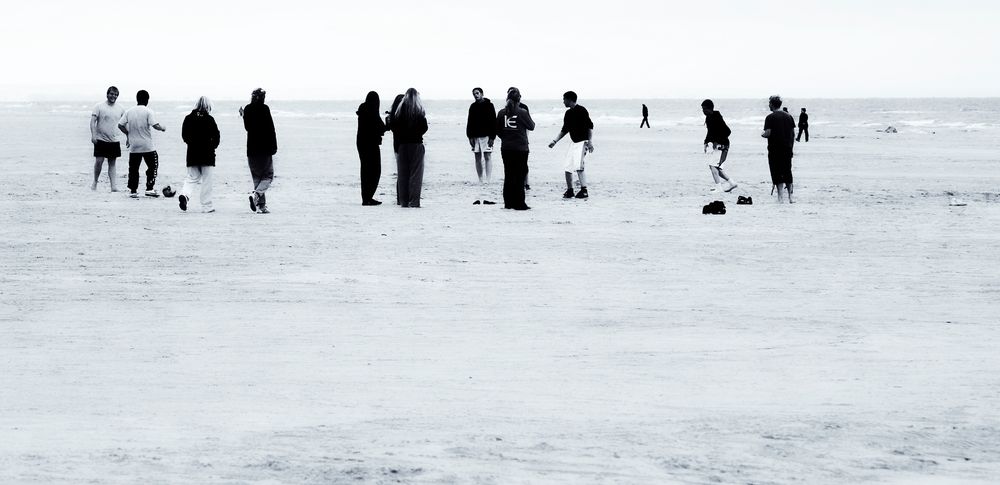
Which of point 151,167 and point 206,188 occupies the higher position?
point 151,167

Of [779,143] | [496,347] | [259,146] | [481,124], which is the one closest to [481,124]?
[481,124]

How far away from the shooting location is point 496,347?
693 centimetres

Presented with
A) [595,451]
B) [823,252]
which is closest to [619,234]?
[823,252]

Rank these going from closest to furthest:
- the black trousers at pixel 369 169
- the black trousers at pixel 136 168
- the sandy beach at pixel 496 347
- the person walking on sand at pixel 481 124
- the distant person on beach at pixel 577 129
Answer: the sandy beach at pixel 496 347 < the black trousers at pixel 369 169 < the black trousers at pixel 136 168 < the distant person on beach at pixel 577 129 < the person walking on sand at pixel 481 124

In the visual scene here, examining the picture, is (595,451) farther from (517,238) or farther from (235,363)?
(517,238)

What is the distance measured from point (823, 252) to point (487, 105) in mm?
8644

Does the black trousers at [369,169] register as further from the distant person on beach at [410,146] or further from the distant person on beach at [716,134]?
the distant person on beach at [716,134]

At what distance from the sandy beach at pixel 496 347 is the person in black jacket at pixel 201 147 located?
519 mm

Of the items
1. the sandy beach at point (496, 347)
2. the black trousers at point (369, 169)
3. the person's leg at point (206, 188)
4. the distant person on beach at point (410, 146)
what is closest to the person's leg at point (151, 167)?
the sandy beach at point (496, 347)

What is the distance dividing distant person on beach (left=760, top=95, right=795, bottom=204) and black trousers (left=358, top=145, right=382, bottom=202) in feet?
17.4

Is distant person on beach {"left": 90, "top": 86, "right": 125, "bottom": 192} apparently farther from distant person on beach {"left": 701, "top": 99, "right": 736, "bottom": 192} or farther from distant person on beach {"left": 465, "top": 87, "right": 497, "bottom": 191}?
distant person on beach {"left": 701, "top": 99, "right": 736, "bottom": 192}

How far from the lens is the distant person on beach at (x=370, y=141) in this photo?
15.3 metres

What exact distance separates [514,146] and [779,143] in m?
3.76

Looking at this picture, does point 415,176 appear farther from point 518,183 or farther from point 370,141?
point 518,183
